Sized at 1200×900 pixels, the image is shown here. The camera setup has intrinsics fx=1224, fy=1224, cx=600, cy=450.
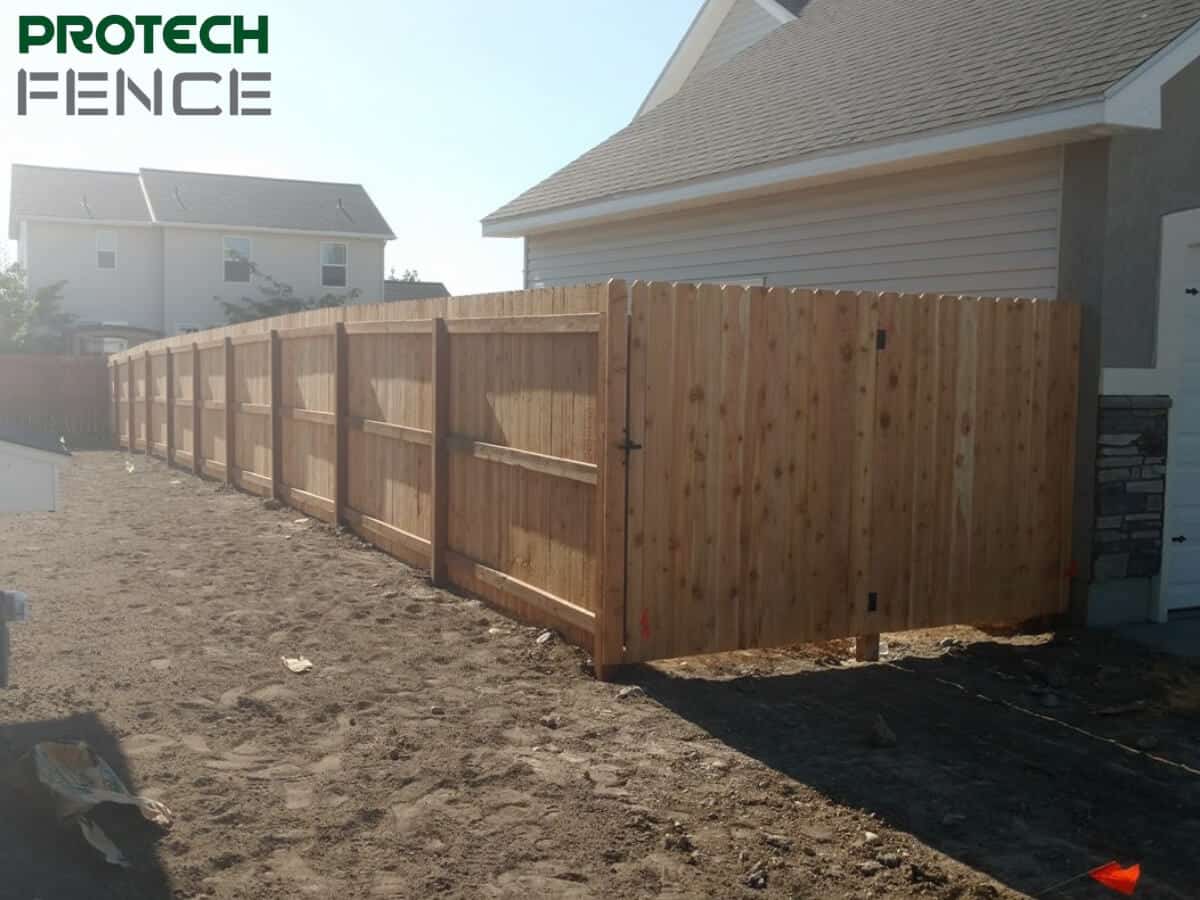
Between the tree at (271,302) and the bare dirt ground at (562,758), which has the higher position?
the tree at (271,302)

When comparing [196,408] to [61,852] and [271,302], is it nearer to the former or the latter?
[61,852]

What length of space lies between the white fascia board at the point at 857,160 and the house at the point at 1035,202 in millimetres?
17

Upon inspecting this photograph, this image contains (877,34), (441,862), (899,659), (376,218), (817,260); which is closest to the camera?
(441,862)

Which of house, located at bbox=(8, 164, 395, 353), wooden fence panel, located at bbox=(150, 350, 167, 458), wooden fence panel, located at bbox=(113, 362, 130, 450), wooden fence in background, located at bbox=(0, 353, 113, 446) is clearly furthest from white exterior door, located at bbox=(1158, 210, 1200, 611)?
house, located at bbox=(8, 164, 395, 353)

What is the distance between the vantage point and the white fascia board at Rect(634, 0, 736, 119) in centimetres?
1702

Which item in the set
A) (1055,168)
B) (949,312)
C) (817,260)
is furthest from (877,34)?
(949,312)

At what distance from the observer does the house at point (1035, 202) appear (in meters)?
7.90

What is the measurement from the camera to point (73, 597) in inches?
338

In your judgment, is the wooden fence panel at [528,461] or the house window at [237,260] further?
the house window at [237,260]

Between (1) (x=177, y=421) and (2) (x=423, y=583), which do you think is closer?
(2) (x=423, y=583)

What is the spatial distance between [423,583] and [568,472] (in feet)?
8.57

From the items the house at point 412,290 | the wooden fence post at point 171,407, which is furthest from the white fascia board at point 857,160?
the house at point 412,290

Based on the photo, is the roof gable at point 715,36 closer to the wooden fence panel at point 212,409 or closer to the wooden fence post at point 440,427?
the wooden fence panel at point 212,409

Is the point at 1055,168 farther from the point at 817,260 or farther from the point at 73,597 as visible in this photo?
the point at 73,597
